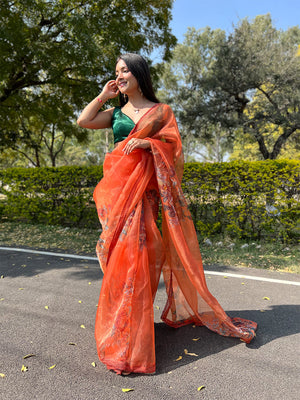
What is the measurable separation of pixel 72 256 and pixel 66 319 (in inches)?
99.8

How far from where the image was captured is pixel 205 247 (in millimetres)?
6086

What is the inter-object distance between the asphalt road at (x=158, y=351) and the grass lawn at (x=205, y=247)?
1.02 meters

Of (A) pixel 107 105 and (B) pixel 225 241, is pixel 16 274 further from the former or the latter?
(A) pixel 107 105

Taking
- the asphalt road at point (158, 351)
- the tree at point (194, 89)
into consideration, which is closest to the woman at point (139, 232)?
the asphalt road at point (158, 351)

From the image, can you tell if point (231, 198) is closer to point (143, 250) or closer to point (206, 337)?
point (206, 337)

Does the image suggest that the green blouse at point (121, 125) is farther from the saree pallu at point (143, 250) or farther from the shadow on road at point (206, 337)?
the shadow on road at point (206, 337)

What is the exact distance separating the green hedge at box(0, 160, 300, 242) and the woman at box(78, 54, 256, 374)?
11.3 feet

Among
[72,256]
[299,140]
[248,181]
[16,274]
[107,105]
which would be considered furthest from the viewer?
[299,140]

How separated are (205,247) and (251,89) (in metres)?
14.1

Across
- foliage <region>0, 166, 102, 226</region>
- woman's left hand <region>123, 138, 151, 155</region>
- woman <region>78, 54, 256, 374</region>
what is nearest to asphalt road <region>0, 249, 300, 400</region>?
woman <region>78, 54, 256, 374</region>

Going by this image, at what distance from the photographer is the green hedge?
19.2ft

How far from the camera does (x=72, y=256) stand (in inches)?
219

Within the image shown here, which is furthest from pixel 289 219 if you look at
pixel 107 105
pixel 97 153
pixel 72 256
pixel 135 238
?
pixel 97 153

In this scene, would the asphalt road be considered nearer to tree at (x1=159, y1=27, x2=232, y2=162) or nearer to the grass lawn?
the grass lawn
